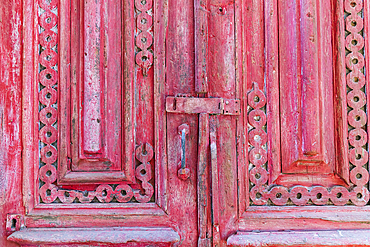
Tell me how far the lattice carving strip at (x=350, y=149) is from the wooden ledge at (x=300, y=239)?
0.13 meters

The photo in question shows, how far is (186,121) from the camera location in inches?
49.6

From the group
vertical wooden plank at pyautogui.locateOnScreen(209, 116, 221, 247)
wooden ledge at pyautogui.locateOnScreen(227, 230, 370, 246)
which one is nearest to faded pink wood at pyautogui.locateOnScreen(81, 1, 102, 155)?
vertical wooden plank at pyautogui.locateOnScreen(209, 116, 221, 247)

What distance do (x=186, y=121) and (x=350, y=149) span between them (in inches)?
30.9

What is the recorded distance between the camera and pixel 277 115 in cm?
128

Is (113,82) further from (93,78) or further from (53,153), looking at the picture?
(53,153)

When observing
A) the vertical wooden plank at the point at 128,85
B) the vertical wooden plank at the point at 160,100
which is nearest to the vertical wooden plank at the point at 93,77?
the vertical wooden plank at the point at 128,85

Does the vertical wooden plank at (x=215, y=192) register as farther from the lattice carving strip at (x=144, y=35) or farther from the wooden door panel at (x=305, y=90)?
the lattice carving strip at (x=144, y=35)

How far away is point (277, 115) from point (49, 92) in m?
1.06

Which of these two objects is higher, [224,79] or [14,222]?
[224,79]

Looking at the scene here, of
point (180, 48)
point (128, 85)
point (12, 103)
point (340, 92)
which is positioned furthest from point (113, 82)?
point (340, 92)

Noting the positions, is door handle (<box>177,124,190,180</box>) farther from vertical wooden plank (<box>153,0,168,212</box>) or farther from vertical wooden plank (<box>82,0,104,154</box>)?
vertical wooden plank (<box>82,0,104,154</box>)

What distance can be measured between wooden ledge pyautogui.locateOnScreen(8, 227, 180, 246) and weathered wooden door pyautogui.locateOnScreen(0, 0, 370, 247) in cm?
1

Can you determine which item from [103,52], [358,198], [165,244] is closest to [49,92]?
[103,52]

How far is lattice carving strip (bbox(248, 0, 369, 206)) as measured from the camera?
4.09 feet
